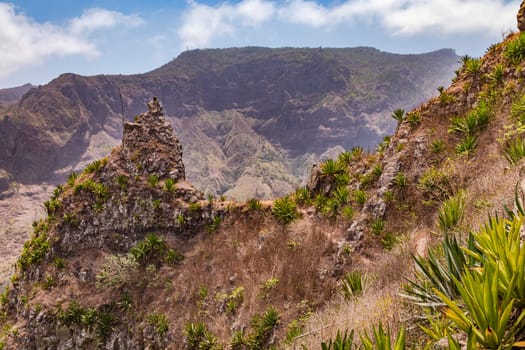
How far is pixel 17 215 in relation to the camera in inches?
6939

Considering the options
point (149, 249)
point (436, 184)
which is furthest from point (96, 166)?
point (436, 184)

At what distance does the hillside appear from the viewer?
324 inches

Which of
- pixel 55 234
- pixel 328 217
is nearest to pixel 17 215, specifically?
pixel 55 234

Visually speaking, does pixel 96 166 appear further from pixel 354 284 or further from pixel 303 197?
pixel 354 284

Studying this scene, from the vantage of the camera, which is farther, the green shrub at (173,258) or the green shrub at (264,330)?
the green shrub at (173,258)

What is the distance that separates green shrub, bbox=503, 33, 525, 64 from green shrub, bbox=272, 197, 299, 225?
390 inches

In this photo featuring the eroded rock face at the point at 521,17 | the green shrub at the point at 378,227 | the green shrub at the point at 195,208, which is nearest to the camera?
the green shrub at the point at 378,227

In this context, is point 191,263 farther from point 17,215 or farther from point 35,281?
point 17,215

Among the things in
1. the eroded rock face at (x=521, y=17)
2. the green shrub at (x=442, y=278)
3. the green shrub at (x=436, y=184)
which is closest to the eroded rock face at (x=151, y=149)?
the green shrub at (x=436, y=184)

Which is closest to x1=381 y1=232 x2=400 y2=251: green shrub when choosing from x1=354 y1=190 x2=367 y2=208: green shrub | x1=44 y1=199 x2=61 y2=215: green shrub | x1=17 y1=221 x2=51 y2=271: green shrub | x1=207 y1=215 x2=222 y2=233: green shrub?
x1=354 y1=190 x2=367 y2=208: green shrub

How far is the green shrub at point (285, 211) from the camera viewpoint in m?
13.8

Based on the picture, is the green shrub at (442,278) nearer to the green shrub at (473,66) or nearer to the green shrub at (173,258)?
the green shrub at (473,66)

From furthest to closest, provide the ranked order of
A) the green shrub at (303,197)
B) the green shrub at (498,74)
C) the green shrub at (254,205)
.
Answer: the green shrub at (254,205)
the green shrub at (303,197)
the green shrub at (498,74)

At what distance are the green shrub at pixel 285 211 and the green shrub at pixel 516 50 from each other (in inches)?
390
